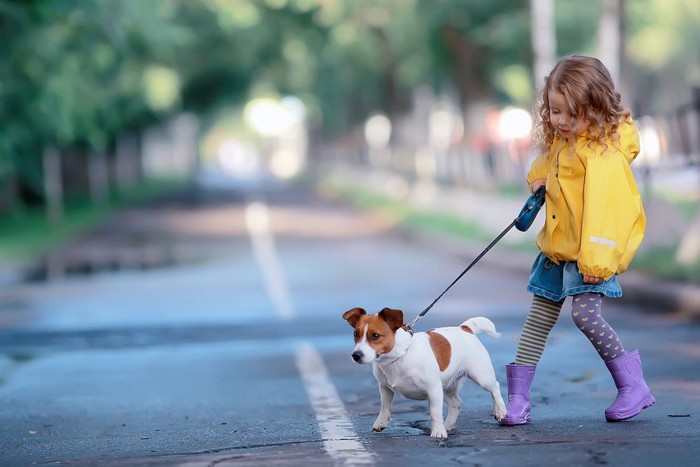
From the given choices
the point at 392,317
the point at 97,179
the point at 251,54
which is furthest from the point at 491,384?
the point at 251,54

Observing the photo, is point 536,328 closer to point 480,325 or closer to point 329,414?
point 480,325

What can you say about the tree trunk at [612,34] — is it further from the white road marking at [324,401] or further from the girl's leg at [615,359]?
the girl's leg at [615,359]

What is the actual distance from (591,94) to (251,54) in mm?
49226

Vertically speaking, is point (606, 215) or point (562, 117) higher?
point (562, 117)

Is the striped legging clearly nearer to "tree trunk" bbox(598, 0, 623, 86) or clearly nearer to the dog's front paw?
the dog's front paw

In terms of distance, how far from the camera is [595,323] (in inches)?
275

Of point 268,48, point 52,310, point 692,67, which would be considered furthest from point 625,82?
point 692,67

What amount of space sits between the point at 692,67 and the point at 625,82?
52.7 meters

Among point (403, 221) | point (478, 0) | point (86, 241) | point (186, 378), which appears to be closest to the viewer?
point (186, 378)

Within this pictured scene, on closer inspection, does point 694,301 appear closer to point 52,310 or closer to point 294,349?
point 294,349

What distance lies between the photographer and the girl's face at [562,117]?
6.80 metres

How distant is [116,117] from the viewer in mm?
41688

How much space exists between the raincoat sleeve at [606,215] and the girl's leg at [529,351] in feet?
1.51

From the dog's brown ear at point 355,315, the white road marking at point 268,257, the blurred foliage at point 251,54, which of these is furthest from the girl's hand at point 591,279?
the blurred foliage at point 251,54
